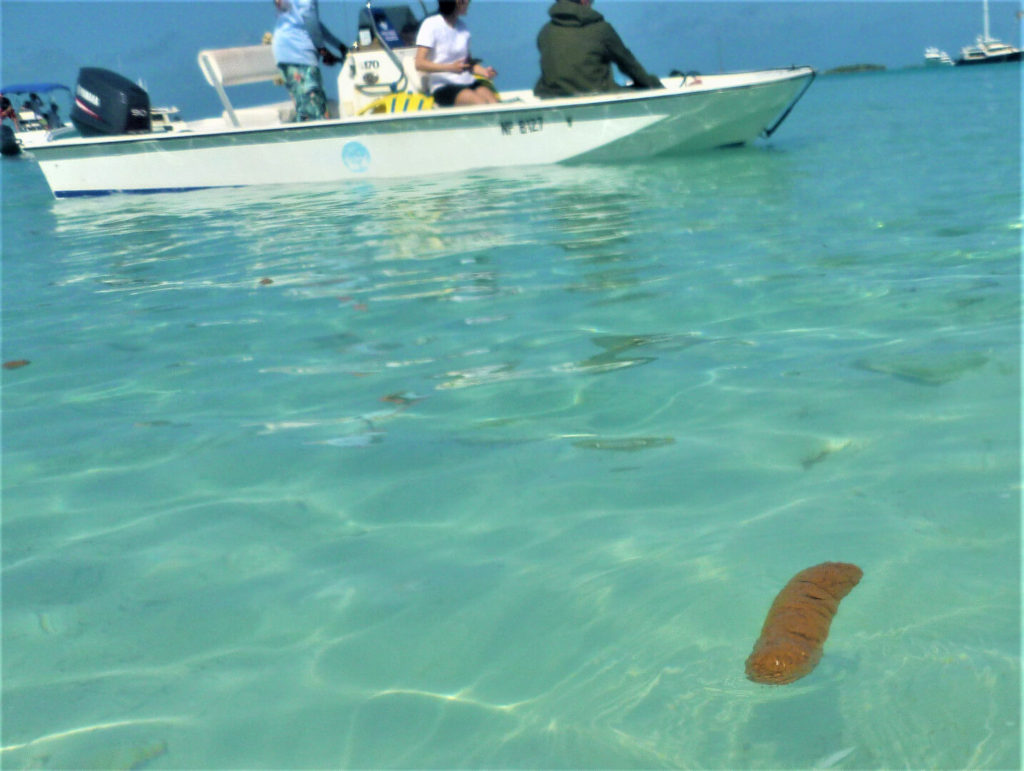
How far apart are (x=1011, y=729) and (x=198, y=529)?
177 cm

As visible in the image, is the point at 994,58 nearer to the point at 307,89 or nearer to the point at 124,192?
the point at 307,89

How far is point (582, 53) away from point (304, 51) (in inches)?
113

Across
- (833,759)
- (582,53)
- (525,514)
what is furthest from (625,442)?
(582,53)

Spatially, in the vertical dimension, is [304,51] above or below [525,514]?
above

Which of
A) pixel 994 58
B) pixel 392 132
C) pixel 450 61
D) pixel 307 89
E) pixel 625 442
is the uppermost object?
pixel 450 61

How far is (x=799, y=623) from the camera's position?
5.57ft

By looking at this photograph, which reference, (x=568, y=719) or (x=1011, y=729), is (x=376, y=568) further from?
(x=1011, y=729)

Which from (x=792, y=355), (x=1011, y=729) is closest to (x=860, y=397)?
(x=792, y=355)

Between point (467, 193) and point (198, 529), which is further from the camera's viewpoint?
point (467, 193)

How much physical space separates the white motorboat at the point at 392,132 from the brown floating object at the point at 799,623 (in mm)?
8352

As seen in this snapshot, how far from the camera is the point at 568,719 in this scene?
1567 mm

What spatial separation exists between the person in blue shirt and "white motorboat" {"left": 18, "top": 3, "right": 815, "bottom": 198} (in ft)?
1.09

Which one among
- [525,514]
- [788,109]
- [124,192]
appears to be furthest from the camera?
[124,192]

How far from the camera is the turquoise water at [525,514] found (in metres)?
1.58
